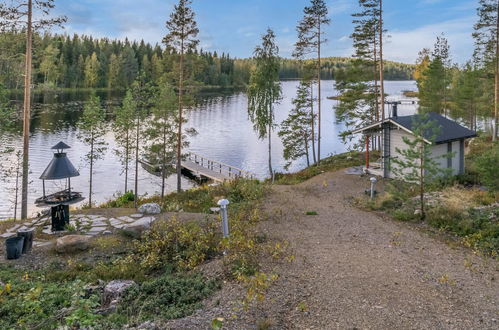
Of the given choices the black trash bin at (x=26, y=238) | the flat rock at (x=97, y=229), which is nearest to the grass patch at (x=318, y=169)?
the flat rock at (x=97, y=229)

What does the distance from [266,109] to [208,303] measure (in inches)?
862

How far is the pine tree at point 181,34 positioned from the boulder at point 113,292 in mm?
12858

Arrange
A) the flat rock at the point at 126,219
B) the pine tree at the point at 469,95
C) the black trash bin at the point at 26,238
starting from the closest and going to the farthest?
1. the black trash bin at the point at 26,238
2. the flat rock at the point at 126,219
3. the pine tree at the point at 469,95

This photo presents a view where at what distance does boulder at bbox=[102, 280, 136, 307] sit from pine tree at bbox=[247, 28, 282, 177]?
1935cm

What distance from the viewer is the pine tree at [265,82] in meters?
25.3

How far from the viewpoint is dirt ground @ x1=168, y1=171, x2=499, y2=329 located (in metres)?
4.62

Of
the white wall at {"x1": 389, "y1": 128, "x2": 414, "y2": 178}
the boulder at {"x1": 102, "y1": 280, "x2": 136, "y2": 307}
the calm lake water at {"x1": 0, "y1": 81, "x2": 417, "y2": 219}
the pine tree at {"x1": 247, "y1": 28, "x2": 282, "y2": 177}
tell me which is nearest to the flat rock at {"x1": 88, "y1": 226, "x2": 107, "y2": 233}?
the boulder at {"x1": 102, "y1": 280, "x2": 136, "y2": 307}

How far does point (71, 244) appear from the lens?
7.85 metres

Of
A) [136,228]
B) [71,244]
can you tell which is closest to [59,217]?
[71,244]

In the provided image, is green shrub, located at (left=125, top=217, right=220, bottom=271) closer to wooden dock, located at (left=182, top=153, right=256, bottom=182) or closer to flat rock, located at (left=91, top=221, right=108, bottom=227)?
flat rock, located at (left=91, top=221, right=108, bottom=227)

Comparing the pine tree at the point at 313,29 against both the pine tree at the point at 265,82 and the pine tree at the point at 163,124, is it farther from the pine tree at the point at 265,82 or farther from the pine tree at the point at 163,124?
the pine tree at the point at 163,124

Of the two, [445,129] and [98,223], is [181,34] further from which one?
[445,129]

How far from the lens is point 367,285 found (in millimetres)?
5656

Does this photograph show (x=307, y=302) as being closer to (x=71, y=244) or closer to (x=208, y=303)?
(x=208, y=303)
